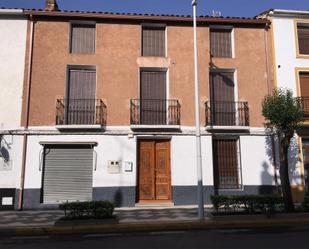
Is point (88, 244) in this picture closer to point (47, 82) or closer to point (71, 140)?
point (71, 140)

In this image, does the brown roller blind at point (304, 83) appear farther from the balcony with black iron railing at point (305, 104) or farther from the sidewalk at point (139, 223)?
the sidewalk at point (139, 223)

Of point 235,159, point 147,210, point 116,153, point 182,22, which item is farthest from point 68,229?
point 182,22

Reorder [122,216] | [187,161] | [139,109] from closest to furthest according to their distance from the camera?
1. [122,216]
2. [187,161]
3. [139,109]

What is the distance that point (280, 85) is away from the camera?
639 inches

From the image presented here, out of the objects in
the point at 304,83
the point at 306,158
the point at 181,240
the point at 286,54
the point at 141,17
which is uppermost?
the point at 141,17

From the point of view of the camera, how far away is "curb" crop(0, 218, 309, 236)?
9.77 metres

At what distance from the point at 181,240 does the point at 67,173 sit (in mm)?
7905

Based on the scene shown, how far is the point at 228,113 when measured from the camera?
1617cm

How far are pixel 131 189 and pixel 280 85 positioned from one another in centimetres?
849

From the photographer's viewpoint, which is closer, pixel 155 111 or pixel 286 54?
pixel 155 111

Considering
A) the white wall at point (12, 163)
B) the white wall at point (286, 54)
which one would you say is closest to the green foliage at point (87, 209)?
the white wall at point (12, 163)

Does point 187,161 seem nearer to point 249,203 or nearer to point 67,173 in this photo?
point 249,203

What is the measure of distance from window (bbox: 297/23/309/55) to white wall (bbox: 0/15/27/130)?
517 inches

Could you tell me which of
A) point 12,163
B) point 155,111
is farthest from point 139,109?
point 12,163
